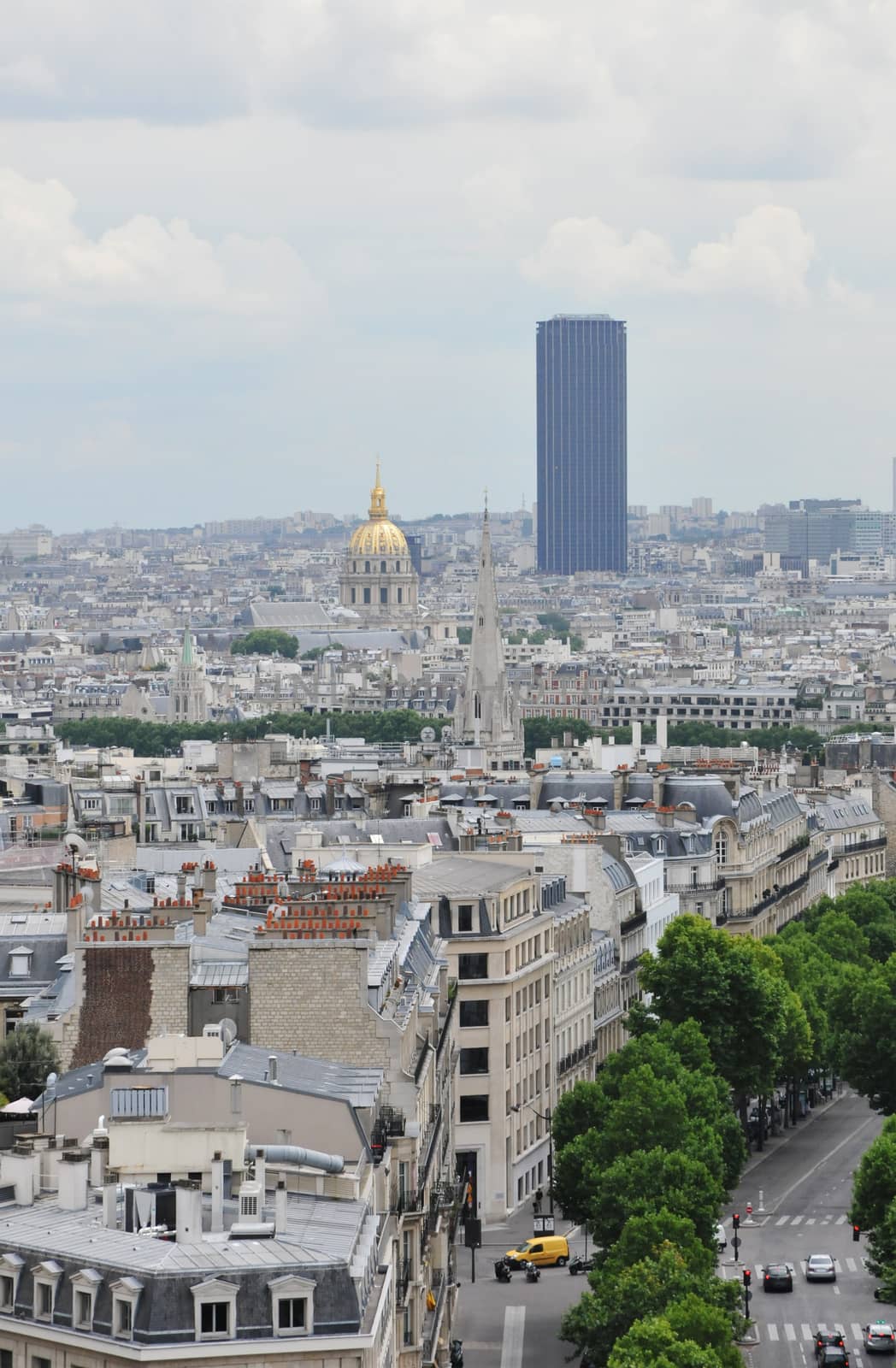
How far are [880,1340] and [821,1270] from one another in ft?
21.2

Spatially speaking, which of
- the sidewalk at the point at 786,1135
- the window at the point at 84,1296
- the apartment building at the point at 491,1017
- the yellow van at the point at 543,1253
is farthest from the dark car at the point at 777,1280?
the window at the point at 84,1296

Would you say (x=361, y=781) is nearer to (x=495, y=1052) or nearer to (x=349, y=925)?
(x=495, y=1052)

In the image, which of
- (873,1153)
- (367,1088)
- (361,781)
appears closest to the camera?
(367,1088)

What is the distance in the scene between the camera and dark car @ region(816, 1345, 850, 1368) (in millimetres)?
49625

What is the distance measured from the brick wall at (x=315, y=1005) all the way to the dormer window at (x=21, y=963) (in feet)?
31.6

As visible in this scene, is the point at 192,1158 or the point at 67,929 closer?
A: the point at 192,1158

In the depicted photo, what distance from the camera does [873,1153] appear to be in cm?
5628

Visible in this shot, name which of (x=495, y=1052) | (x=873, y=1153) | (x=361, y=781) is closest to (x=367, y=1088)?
(x=873, y=1153)

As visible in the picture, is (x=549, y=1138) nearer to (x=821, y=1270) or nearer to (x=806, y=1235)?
(x=806, y=1235)

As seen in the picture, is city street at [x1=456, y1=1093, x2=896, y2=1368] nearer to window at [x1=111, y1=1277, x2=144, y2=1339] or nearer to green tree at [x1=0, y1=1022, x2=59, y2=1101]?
green tree at [x1=0, y1=1022, x2=59, y2=1101]

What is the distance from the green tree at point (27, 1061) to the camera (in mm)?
43188

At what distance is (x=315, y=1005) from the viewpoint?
42.8 metres

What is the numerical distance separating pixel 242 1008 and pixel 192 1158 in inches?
338

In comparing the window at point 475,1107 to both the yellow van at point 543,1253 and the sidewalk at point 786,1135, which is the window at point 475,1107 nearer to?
the yellow van at point 543,1253
